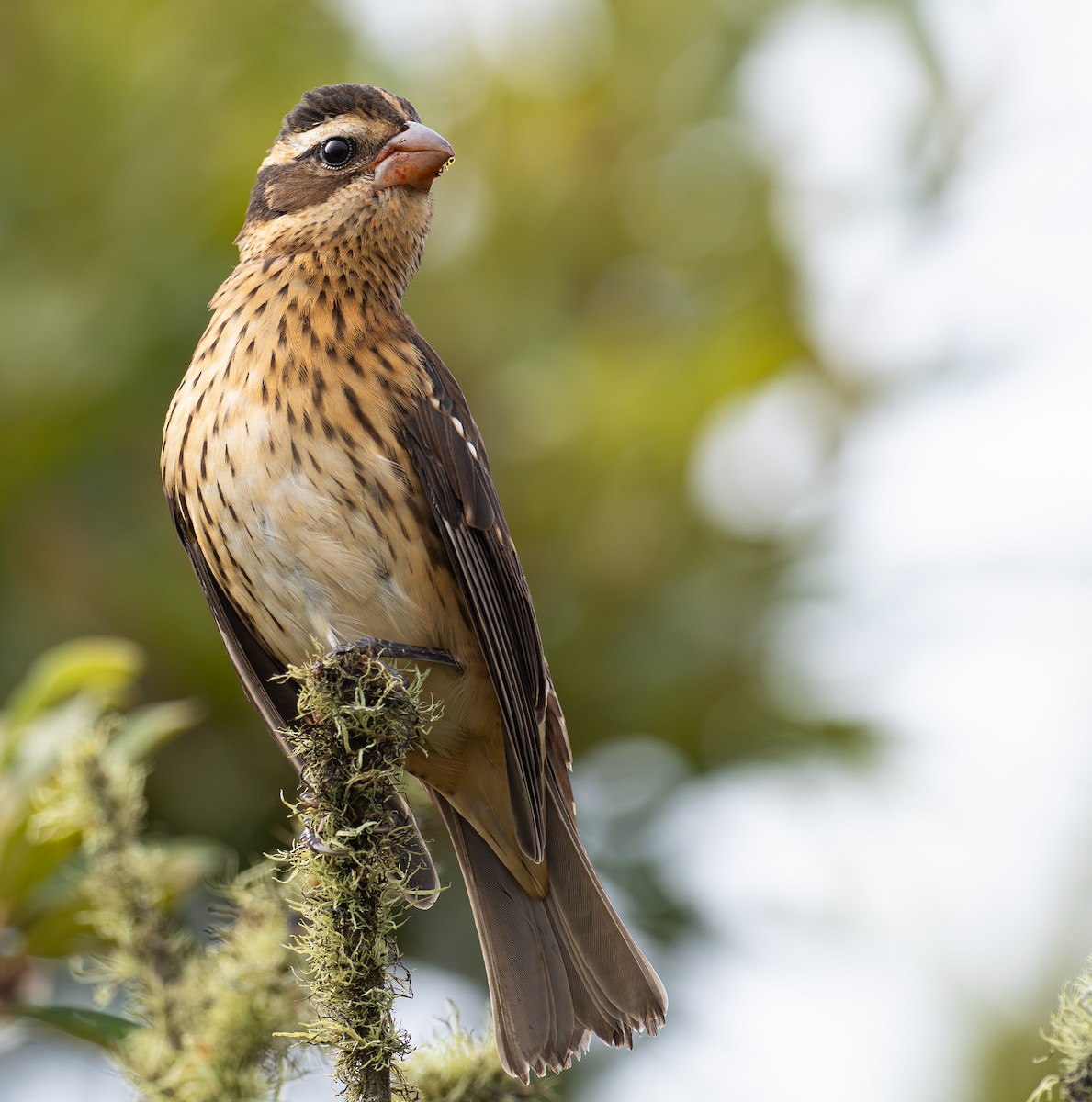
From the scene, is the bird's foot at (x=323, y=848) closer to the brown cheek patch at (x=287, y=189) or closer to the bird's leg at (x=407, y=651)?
the bird's leg at (x=407, y=651)

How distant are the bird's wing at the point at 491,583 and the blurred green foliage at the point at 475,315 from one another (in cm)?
103

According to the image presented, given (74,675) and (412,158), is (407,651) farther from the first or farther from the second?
(412,158)

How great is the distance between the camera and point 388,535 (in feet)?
9.82

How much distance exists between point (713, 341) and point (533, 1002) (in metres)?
2.36

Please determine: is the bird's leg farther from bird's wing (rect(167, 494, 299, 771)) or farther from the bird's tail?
the bird's tail

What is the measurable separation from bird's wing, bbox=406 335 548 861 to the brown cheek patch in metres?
0.55

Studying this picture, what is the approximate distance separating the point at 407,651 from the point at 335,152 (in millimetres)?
1240

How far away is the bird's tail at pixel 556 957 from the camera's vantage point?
2.96 meters

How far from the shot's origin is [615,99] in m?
5.10

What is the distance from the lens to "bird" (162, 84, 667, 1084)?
2945mm

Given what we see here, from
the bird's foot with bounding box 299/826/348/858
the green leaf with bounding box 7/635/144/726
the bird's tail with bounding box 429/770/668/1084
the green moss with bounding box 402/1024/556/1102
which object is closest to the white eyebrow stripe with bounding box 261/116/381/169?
the green leaf with bounding box 7/635/144/726

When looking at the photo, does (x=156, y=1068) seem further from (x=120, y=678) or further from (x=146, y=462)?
(x=146, y=462)

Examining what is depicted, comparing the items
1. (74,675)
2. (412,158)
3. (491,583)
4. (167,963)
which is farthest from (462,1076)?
(412,158)

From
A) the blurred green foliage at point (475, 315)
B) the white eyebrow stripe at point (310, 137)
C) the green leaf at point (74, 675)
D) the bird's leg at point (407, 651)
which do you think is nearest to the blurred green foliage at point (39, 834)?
the green leaf at point (74, 675)
